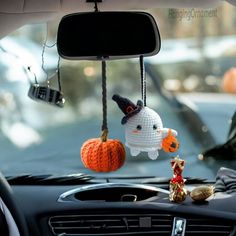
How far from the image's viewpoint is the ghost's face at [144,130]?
303 centimetres

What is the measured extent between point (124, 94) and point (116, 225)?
1.34 meters

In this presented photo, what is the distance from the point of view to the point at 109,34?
10.0 ft

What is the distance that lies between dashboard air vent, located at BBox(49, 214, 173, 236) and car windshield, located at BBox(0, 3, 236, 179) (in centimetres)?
35

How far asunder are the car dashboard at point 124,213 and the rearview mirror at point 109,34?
68 cm

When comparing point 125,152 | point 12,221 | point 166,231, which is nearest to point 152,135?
point 125,152

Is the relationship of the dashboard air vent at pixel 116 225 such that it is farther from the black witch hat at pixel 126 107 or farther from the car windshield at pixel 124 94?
the black witch hat at pixel 126 107

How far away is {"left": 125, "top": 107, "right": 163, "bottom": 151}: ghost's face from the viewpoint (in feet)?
9.93

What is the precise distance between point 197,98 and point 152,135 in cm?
403

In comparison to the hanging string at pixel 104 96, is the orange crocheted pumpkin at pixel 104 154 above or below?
below

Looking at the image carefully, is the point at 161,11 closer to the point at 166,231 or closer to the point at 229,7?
the point at 229,7

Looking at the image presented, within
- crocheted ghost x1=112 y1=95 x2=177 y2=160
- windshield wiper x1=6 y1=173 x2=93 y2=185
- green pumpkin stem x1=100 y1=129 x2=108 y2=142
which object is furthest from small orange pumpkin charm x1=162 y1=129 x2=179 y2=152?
windshield wiper x1=6 y1=173 x2=93 y2=185

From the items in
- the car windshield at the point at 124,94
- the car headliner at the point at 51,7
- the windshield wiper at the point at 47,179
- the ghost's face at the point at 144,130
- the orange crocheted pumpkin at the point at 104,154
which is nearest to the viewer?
the ghost's face at the point at 144,130

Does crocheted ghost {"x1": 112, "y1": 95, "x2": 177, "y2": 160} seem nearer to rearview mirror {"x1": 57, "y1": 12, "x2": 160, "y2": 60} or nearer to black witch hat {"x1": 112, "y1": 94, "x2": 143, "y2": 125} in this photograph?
black witch hat {"x1": 112, "y1": 94, "x2": 143, "y2": 125}

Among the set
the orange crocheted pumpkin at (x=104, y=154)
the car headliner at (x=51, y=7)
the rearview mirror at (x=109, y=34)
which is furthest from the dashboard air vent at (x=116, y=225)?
the car headliner at (x=51, y=7)
